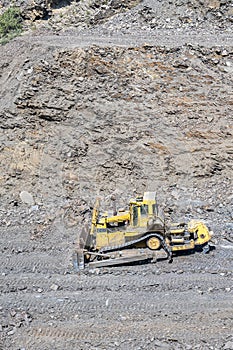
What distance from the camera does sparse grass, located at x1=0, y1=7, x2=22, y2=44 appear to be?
1711 centimetres

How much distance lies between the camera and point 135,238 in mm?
10680

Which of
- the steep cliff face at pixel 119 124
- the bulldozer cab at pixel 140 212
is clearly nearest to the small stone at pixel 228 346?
the bulldozer cab at pixel 140 212

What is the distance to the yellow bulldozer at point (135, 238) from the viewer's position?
10.6m

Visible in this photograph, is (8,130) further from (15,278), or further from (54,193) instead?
(15,278)

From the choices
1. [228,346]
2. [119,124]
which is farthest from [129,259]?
[119,124]

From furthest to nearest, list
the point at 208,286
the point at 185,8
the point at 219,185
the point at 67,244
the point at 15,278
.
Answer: the point at 185,8 → the point at 219,185 → the point at 67,244 → the point at 15,278 → the point at 208,286

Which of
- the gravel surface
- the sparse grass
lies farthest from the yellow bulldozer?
the sparse grass

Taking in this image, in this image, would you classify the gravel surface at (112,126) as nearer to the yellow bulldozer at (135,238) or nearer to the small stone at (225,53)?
the small stone at (225,53)

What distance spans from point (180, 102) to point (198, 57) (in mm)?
1524

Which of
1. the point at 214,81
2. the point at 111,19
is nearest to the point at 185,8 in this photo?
the point at 111,19

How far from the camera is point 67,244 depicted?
1177 centimetres

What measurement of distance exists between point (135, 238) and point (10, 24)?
35.3 ft

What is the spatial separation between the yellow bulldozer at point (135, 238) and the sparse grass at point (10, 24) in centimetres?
921

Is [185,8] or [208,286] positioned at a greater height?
[185,8]
